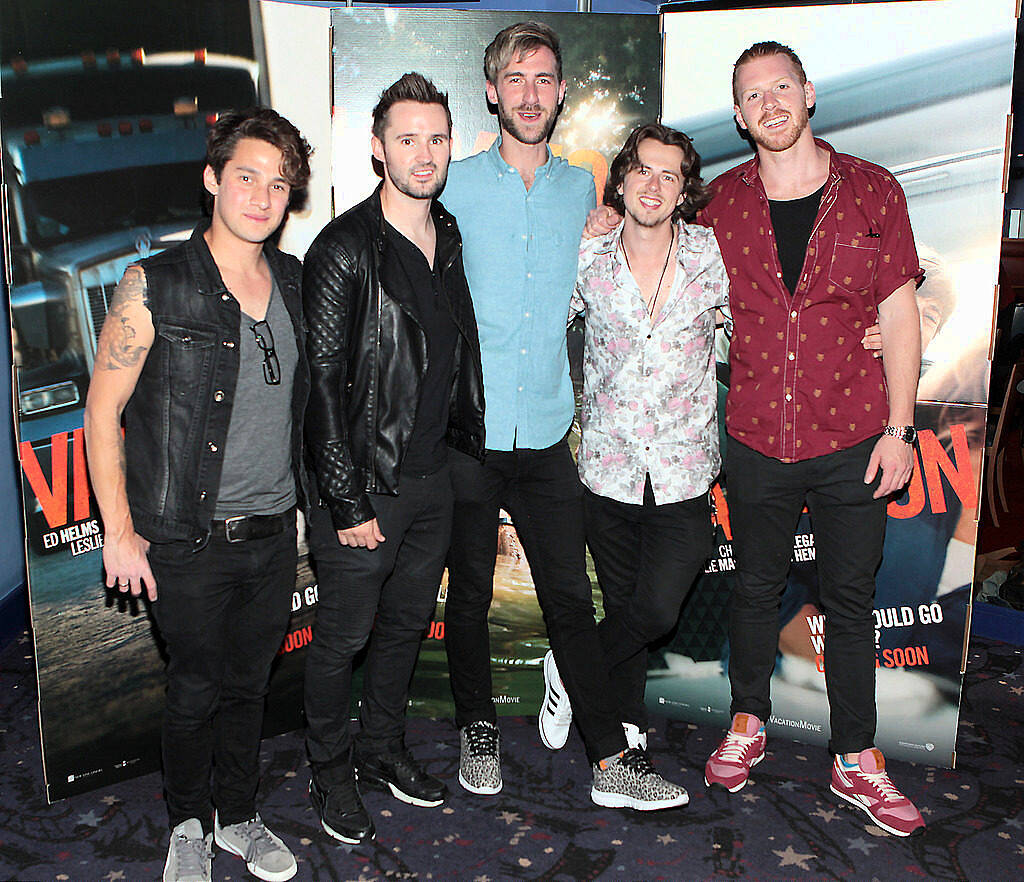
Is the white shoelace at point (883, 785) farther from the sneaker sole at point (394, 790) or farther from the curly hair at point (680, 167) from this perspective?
the curly hair at point (680, 167)

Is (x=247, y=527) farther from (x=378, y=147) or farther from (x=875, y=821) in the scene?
(x=875, y=821)

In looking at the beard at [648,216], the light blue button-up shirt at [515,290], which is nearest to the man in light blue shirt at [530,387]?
the light blue button-up shirt at [515,290]

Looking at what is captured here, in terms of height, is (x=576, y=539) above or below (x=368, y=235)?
below

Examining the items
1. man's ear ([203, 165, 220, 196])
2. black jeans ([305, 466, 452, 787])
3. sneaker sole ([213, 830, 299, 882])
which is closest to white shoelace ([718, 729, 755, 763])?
black jeans ([305, 466, 452, 787])

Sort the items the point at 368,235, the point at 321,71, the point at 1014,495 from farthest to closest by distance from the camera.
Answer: the point at 1014,495 → the point at 321,71 → the point at 368,235

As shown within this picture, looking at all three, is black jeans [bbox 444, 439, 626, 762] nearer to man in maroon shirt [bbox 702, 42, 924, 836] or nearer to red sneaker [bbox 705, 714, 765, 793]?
red sneaker [bbox 705, 714, 765, 793]

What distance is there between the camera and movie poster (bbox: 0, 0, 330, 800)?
2369 mm

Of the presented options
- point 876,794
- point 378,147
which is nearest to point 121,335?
point 378,147

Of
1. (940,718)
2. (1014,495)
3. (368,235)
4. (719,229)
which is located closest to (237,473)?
(368,235)

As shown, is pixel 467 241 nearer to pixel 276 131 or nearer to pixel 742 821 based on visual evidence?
pixel 276 131

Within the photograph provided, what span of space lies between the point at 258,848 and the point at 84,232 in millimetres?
1696

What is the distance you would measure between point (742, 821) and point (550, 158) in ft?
6.47

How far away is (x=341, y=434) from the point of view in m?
2.20

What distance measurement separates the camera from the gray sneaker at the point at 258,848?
7.62ft
